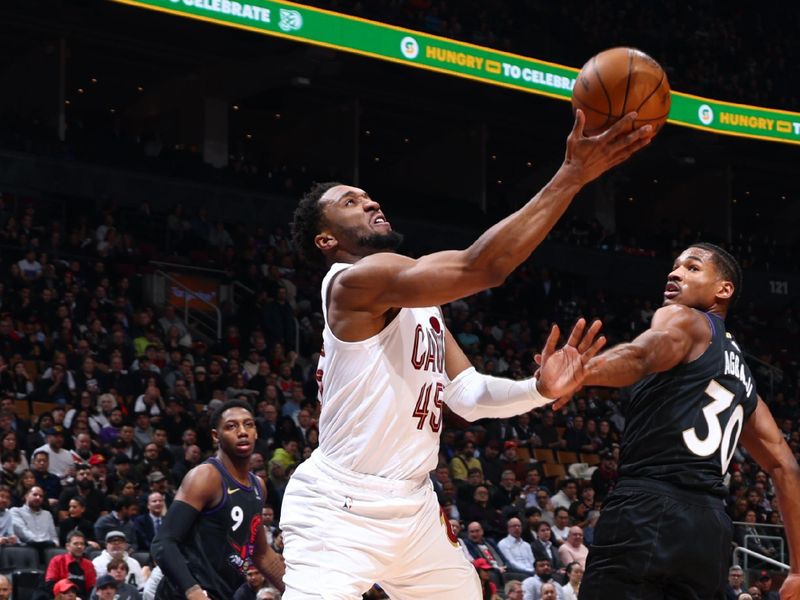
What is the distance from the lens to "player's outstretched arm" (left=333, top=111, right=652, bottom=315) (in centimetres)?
374

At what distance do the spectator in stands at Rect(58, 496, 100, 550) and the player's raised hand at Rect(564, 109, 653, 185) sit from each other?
799 centimetres

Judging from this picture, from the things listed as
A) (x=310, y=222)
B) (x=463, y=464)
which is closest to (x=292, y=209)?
(x=463, y=464)

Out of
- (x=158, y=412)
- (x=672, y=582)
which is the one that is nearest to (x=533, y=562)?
(x=158, y=412)

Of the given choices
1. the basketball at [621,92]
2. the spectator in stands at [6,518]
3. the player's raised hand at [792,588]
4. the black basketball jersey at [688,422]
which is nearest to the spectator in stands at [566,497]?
the spectator in stands at [6,518]

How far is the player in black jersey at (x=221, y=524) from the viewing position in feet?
19.1

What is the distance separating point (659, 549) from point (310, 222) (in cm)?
177

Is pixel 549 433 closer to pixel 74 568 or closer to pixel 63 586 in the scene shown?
pixel 74 568

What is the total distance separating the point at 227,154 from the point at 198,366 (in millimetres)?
9999

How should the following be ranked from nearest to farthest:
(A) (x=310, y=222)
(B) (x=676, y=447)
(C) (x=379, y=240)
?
(B) (x=676, y=447) → (C) (x=379, y=240) → (A) (x=310, y=222)

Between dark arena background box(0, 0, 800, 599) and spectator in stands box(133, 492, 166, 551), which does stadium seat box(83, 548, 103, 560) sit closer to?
dark arena background box(0, 0, 800, 599)

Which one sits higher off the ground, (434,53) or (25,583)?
(434,53)

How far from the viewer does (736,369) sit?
4.72 m

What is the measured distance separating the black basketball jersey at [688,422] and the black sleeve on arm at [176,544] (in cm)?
210

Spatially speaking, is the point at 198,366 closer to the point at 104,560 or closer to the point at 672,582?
the point at 104,560
